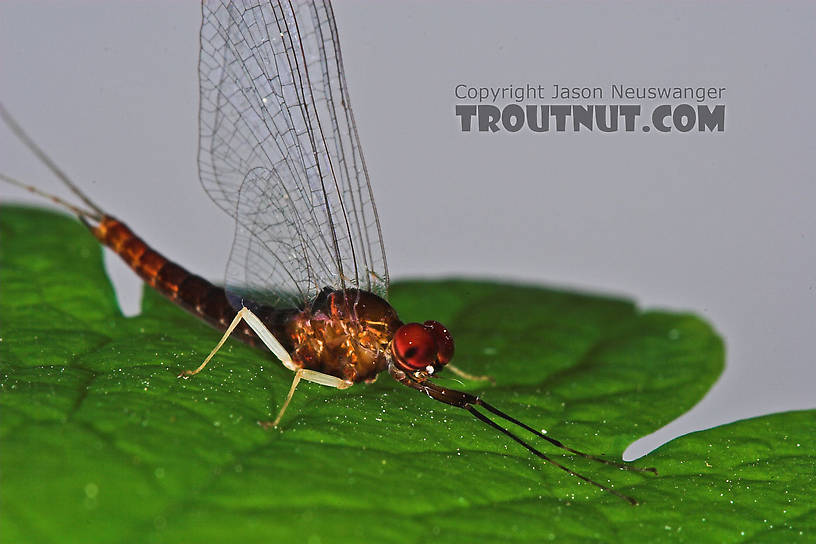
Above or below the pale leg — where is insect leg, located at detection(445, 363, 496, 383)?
below

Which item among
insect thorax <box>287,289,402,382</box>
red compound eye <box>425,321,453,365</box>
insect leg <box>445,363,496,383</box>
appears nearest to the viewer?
red compound eye <box>425,321,453,365</box>

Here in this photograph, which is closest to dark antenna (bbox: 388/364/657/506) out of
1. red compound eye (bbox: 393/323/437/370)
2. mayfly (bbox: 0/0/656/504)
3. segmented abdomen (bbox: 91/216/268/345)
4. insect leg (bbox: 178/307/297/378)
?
mayfly (bbox: 0/0/656/504)

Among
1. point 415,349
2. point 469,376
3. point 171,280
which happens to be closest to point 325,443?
point 415,349

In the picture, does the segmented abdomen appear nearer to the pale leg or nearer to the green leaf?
the green leaf

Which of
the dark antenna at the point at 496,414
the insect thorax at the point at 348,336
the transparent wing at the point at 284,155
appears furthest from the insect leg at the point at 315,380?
the transparent wing at the point at 284,155

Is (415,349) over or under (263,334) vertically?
under

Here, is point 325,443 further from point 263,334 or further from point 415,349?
point 263,334
